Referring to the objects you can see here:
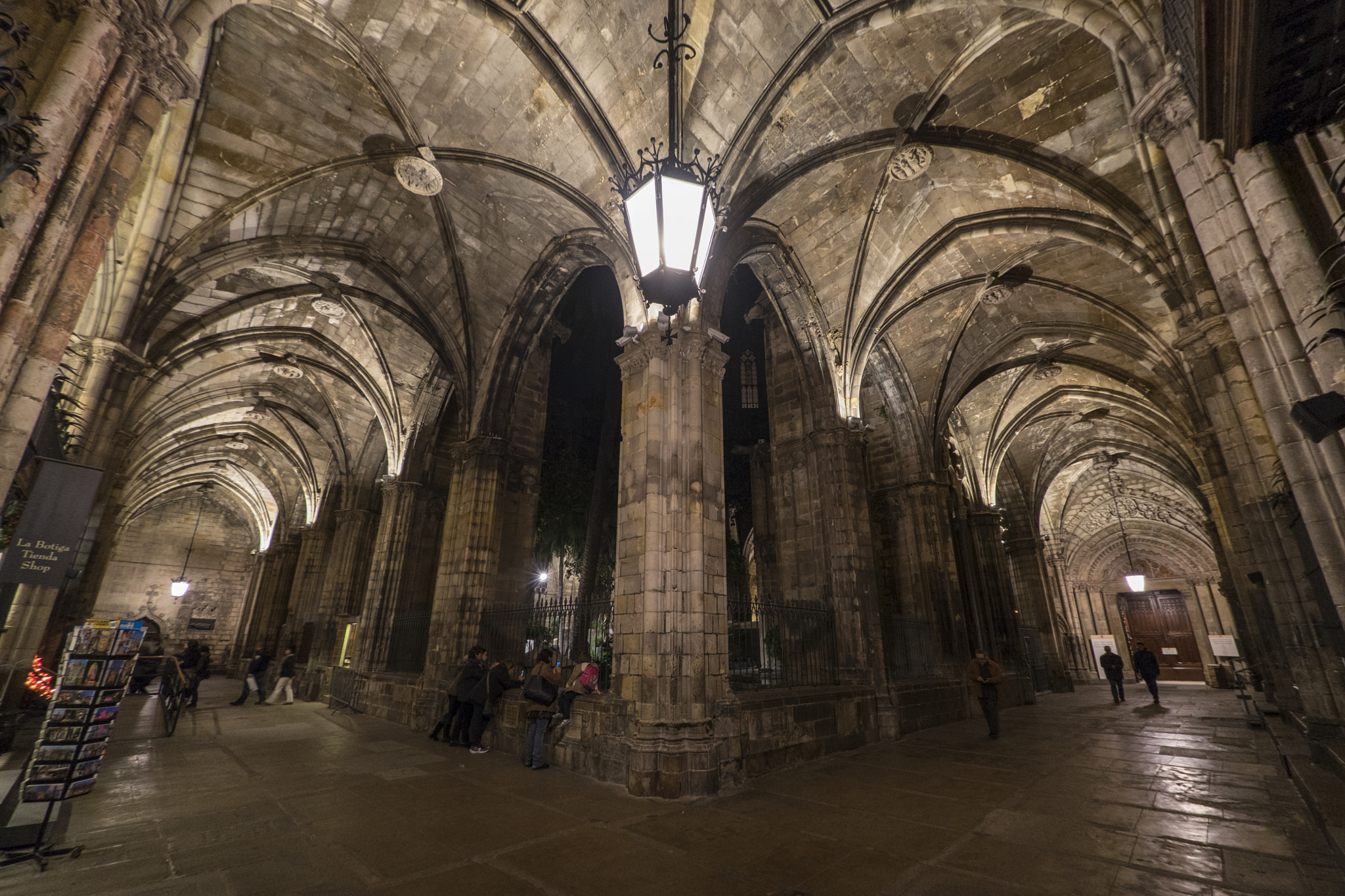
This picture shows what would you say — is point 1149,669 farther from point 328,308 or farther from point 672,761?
point 328,308

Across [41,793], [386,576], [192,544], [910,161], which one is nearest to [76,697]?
[41,793]

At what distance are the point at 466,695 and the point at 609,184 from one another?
769 centimetres

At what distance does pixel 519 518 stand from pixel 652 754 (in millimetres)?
6357

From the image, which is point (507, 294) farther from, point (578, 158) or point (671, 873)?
point (671, 873)

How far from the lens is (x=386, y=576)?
40.4 feet

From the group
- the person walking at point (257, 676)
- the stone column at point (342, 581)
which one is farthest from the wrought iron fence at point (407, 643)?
the person walking at point (257, 676)

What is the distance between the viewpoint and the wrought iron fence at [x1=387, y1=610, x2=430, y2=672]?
11.7m

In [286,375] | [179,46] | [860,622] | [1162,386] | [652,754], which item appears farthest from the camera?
[286,375]

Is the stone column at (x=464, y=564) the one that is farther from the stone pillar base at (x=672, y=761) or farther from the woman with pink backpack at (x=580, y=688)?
the stone pillar base at (x=672, y=761)

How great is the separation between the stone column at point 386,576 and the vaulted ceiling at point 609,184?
0.91 m

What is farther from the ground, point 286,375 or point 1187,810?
point 286,375

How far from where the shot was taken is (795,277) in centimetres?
1018

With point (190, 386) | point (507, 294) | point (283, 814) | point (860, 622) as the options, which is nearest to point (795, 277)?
point (507, 294)

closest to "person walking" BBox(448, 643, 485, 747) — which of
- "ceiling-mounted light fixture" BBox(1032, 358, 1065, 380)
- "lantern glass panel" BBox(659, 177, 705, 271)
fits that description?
"lantern glass panel" BBox(659, 177, 705, 271)
